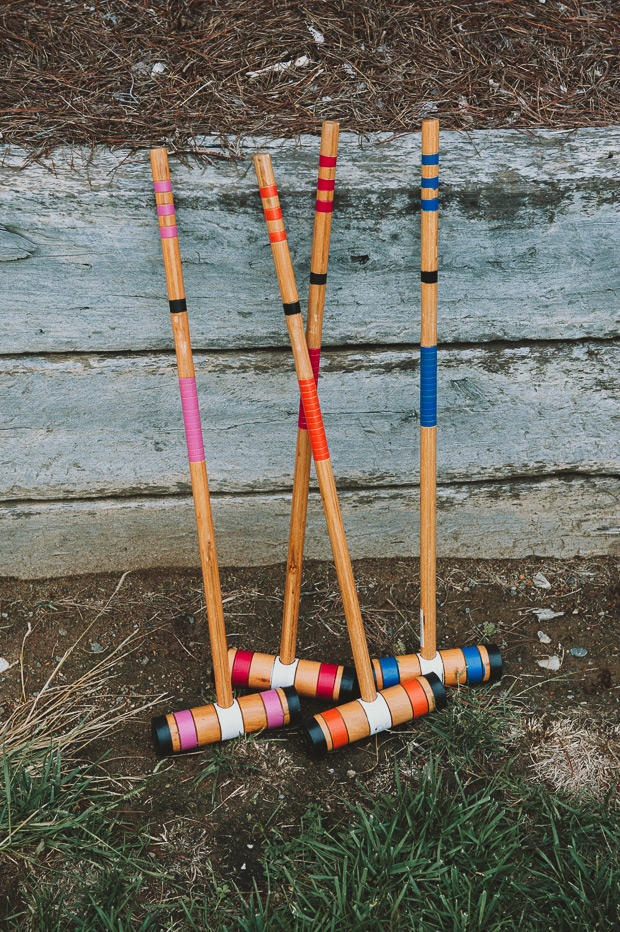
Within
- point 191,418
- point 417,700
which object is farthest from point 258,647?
point 191,418

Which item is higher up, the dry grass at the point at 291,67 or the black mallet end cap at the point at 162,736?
the dry grass at the point at 291,67

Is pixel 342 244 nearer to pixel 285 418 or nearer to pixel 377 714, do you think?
pixel 285 418

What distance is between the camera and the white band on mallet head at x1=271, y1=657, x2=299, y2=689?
7.52 ft

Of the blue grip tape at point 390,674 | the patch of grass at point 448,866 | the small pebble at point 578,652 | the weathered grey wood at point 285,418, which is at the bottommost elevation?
the patch of grass at point 448,866

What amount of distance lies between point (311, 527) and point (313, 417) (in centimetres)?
80

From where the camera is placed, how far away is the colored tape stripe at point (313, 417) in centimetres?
199

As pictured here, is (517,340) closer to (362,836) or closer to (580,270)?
(580,270)

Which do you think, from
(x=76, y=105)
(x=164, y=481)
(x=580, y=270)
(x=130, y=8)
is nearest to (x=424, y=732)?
(x=164, y=481)

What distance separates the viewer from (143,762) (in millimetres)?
2166

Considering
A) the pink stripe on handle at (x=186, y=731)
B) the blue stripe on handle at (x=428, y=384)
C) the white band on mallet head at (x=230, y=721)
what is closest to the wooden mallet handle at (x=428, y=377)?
the blue stripe on handle at (x=428, y=384)

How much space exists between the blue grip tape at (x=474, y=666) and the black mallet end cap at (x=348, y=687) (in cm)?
35

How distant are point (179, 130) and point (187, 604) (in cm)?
155

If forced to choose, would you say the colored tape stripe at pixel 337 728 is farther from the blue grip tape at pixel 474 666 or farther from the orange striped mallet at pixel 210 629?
the blue grip tape at pixel 474 666

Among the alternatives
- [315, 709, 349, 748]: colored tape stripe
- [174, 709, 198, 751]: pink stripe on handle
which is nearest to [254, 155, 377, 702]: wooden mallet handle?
[315, 709, 349, 748]: colored tape stripe
